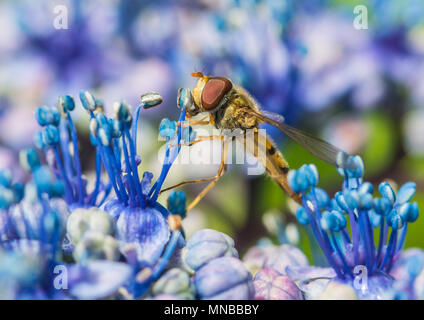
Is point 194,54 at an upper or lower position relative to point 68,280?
upper

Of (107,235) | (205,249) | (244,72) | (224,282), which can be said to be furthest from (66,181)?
(244,72)

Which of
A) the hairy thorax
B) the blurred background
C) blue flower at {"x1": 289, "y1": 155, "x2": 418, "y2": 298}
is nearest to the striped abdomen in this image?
the hairy thorax

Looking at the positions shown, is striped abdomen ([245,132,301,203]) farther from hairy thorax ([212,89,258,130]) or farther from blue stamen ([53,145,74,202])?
blue stamen ([53,145,74,202])

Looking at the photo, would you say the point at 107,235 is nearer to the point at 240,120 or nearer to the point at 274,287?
the point at 274,287

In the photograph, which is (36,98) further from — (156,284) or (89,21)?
(156,284)

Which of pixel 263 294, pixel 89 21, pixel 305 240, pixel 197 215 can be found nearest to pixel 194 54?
pixel 89 21
